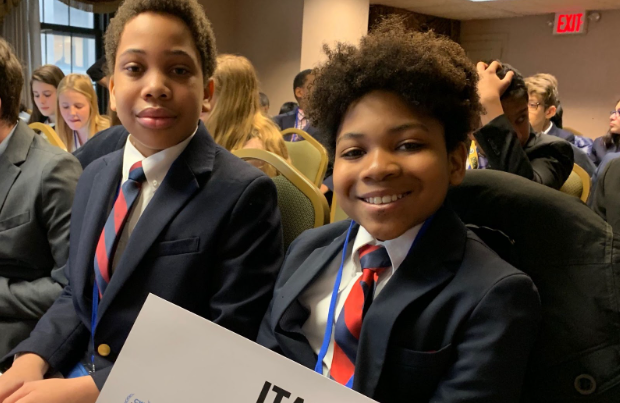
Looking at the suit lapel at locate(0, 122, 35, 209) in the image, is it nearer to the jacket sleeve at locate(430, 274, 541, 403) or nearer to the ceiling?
the jacket sleeve at locate(430, 274, 541, 403)

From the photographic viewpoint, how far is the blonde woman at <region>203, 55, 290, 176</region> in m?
2.29

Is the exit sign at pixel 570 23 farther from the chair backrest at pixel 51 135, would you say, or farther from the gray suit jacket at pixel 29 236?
the gray suit jacket at pixel 29 236

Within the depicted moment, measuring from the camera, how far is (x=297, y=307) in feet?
3.29

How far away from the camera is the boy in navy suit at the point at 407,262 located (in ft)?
2.57

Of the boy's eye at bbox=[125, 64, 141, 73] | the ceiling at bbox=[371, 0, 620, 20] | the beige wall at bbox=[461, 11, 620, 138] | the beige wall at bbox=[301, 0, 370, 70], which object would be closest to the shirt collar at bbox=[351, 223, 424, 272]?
the boy's eye at bbox=[125, 64, 141, 73]

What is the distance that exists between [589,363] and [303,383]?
43cm

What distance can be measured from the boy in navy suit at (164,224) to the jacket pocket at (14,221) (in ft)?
0.74

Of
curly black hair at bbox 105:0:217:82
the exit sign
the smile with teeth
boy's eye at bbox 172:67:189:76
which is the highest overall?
the exit sign

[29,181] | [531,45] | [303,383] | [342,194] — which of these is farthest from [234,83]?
[531,45]

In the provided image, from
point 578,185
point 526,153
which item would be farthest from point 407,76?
point 578,185

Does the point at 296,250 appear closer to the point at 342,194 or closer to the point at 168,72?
the point at 342,194

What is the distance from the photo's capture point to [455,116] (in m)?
0.91

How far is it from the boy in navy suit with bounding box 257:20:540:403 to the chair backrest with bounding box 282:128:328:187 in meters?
1.63

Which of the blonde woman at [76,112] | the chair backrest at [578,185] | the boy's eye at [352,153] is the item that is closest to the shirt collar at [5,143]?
the boy's eye at [352,153]
